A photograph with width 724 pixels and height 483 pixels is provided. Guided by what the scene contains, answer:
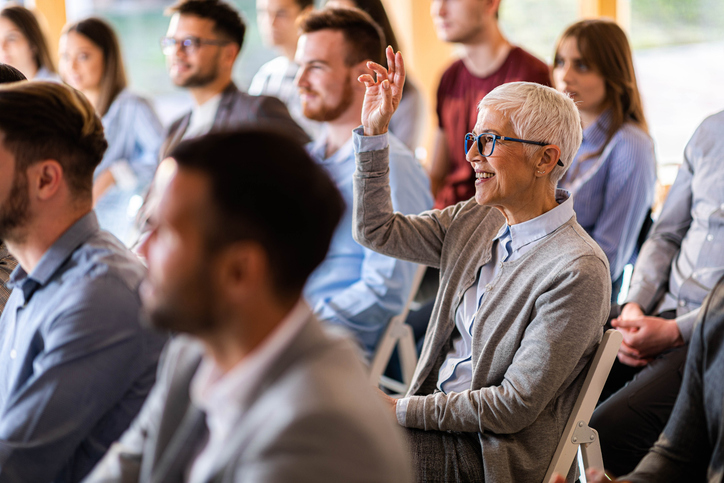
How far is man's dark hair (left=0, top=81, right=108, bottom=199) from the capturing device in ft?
4.52

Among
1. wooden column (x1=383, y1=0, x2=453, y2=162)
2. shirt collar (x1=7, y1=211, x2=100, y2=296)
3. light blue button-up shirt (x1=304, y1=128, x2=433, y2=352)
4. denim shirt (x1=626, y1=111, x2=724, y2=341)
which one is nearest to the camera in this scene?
shirt collar (x1=7, y1=211, x2=100, y2=296)

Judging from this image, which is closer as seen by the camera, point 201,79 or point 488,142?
point 488,142

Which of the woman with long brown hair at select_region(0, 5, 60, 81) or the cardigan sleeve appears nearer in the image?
the cardigan sleeve

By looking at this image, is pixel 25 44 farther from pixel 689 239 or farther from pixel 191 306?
pixel 191 306

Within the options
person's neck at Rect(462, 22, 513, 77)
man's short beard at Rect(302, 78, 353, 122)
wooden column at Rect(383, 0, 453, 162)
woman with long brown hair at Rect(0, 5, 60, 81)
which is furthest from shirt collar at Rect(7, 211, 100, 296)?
wooden column at Rect(383, 0, 453, 162)

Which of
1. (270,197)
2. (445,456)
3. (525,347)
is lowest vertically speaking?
(445,456)

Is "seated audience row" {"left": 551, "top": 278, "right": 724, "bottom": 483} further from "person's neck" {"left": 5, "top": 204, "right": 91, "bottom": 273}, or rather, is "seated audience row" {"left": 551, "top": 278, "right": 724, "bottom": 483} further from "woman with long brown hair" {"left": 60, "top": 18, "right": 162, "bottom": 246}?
"woman with long brown hair" {"left": 60, "top": 18, "right": 162, "bottom": 246}

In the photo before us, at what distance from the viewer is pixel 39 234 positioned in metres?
1.42

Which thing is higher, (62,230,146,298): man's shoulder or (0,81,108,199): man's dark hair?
(0,81,108,199): man's dark hair

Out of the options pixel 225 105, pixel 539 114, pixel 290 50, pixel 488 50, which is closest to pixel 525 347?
pixel 539 114

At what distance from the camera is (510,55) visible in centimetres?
310

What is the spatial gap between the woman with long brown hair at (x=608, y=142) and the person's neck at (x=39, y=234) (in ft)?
5.70

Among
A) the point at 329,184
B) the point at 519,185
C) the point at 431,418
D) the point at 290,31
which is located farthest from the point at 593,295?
the point at 290,31

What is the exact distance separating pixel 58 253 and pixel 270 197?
694 mm
